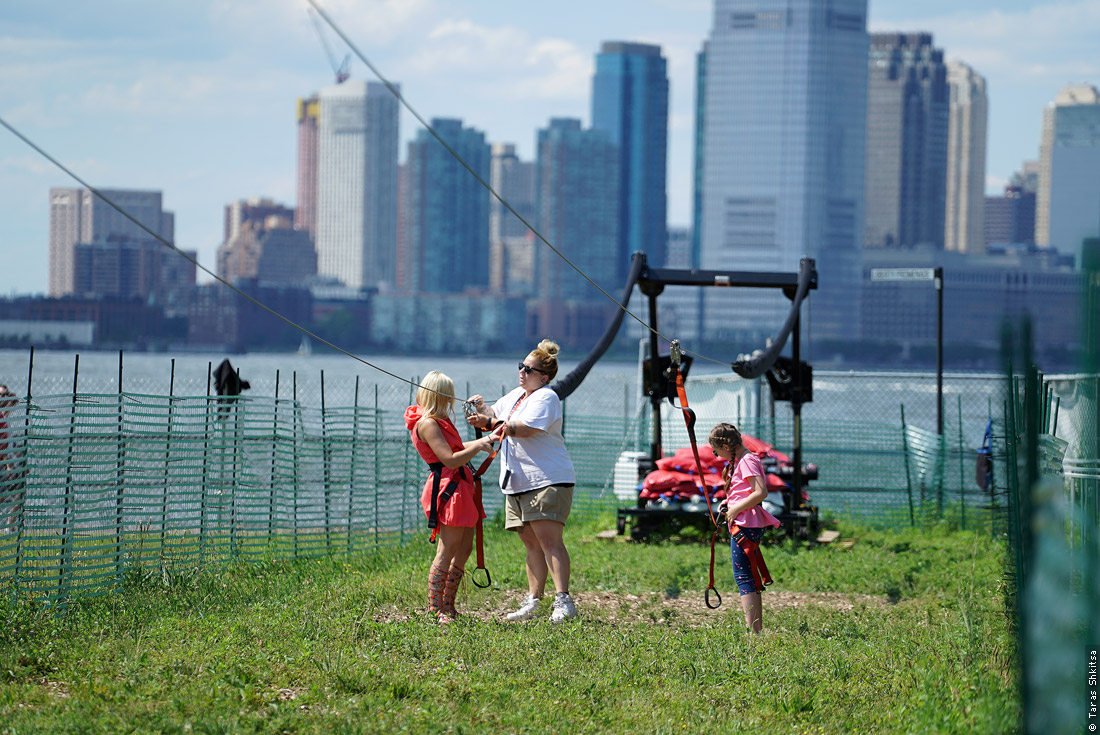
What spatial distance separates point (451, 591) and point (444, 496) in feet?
1.74

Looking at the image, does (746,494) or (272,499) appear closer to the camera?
(746,494)

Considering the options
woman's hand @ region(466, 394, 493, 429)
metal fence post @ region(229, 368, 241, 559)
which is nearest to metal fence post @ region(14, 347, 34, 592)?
metal fence post @ region(229, 368, 241, 559)

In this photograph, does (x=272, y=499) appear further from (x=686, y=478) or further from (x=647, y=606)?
(x=686, y=478)

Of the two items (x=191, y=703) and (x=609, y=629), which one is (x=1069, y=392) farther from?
(x=191, y=703)

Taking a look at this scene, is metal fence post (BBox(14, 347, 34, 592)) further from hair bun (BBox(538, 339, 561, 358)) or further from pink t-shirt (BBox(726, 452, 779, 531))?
pink t-shirt (BBox(726, 452, 779, 531))

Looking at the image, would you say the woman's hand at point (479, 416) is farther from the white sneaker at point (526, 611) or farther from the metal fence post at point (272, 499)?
the metal fence post at point (272, 499)

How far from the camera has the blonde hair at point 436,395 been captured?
24.1 feet

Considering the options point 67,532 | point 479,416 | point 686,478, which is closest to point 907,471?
point 686,478

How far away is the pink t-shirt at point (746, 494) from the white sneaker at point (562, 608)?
1.00m

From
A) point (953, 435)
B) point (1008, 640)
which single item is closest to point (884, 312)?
point (953, 435)

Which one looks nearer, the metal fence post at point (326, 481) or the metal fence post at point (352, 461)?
the metal fence post at point (326, 481)

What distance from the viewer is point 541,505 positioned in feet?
24.5

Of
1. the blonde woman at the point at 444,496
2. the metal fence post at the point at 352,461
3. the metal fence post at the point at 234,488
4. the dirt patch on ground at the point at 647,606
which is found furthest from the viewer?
the metal fence post at the point at 352,461

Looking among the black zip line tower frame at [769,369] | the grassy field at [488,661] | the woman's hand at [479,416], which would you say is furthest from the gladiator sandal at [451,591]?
the black zip line tower frame at [769,369]
